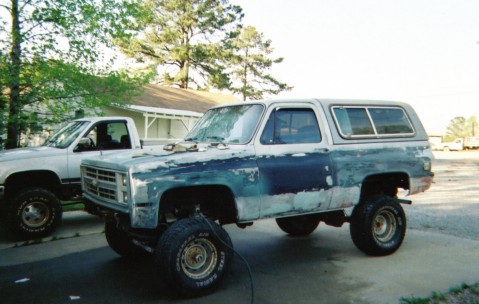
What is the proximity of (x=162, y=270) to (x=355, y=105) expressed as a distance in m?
3.59

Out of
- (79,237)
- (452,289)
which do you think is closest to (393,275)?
(452,289)

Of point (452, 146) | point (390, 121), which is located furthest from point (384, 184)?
point (452, 146)

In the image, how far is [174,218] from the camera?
4961mm

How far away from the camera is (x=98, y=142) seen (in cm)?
799

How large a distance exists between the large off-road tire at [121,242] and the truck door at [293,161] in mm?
2158

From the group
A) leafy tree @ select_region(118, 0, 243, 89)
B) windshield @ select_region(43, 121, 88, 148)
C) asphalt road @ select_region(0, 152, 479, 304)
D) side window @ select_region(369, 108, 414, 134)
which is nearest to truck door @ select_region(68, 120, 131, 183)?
windshield @ select_region(43, 121, 88, 148)

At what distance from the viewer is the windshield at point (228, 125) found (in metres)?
5.08

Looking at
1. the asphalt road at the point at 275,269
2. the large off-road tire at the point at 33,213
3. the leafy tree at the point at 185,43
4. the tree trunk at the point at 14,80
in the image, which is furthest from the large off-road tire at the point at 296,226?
the leafy tree at the point at 185,43

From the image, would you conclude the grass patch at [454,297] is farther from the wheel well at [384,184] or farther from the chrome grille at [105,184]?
the chrome grille at [105,184]

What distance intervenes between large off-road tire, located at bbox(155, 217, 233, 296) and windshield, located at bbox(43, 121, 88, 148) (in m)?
4.30

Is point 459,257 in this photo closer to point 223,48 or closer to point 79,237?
point 79,237

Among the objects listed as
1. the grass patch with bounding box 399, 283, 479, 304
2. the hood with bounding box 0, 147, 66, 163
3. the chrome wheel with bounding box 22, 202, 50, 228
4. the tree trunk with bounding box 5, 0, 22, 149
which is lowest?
the grass patch with bounding box 399, 283, 479, 304

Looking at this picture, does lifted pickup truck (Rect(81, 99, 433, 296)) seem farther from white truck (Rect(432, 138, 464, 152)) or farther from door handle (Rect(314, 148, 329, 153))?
white truck (Rect(432, 138, 464, 152))

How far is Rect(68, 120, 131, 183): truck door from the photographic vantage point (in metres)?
7.41
